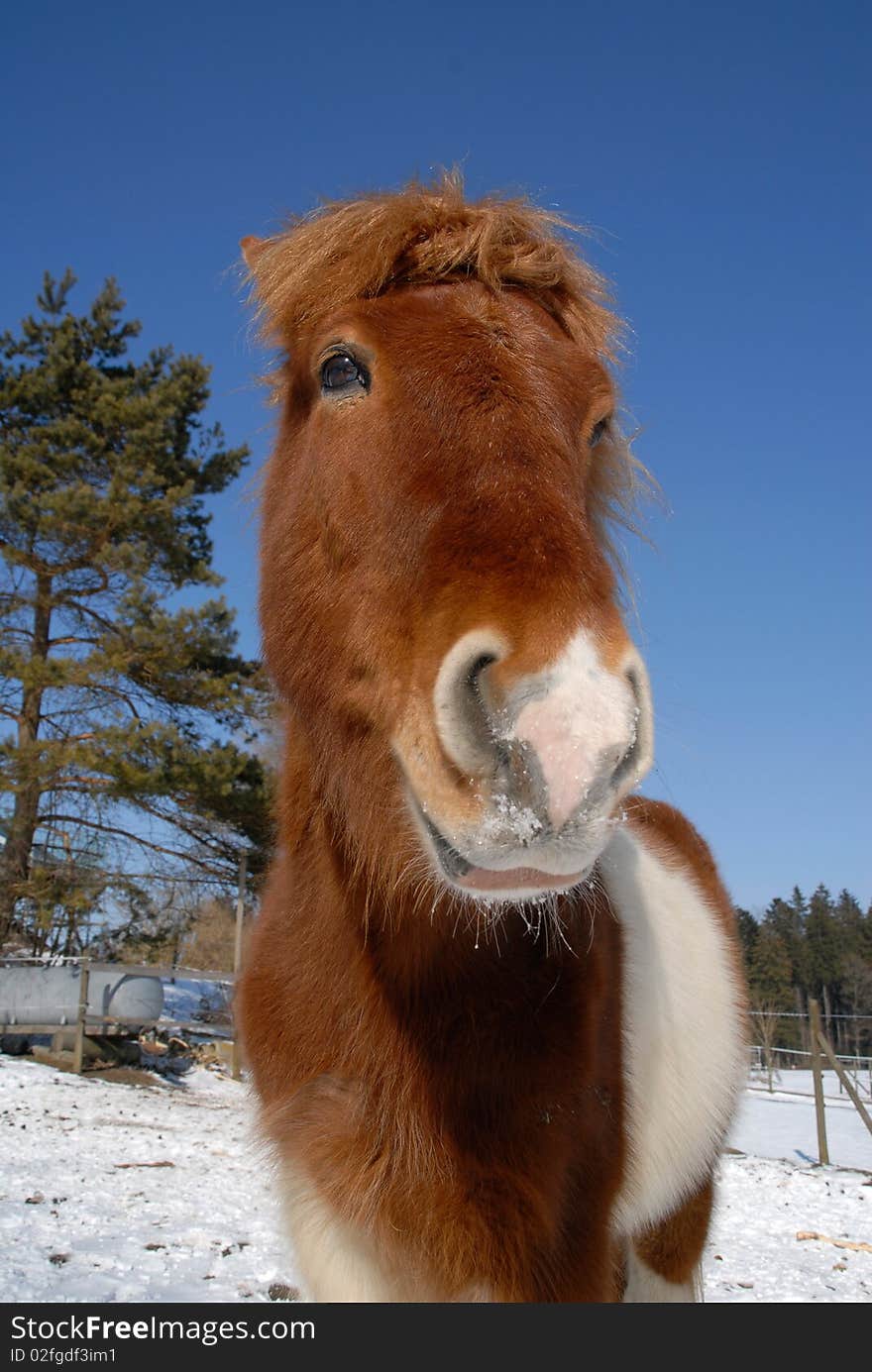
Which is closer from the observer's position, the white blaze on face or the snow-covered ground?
the white blaze on face

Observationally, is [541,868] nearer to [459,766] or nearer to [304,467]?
[459,766]

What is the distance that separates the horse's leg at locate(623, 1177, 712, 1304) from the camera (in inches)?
142

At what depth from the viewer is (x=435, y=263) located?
2.30m

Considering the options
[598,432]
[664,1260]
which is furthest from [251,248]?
[664,1260]

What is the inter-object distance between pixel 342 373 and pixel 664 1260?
3796 mm

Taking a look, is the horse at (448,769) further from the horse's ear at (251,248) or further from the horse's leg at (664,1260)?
the horse's leg at (664,1260)

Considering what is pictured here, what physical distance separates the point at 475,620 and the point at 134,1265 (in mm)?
5045

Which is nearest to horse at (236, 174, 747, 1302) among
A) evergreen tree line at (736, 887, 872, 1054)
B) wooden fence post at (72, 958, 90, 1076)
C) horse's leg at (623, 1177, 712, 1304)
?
horse's leg at (623, 1177, 712, 1304)

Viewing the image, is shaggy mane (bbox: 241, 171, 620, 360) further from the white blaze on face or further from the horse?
the white blaze on face

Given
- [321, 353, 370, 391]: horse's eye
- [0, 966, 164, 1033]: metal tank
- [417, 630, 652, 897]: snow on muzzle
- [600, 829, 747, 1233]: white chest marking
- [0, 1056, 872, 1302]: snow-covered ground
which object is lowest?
[0, 1056, 872, 1302]: snow-covered ground

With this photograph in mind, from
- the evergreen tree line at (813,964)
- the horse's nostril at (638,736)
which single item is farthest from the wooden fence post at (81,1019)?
the evergreen tree line at (813,964)

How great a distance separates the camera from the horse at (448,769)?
1.46 meters

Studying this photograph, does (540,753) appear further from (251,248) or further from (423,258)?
(251,248)
